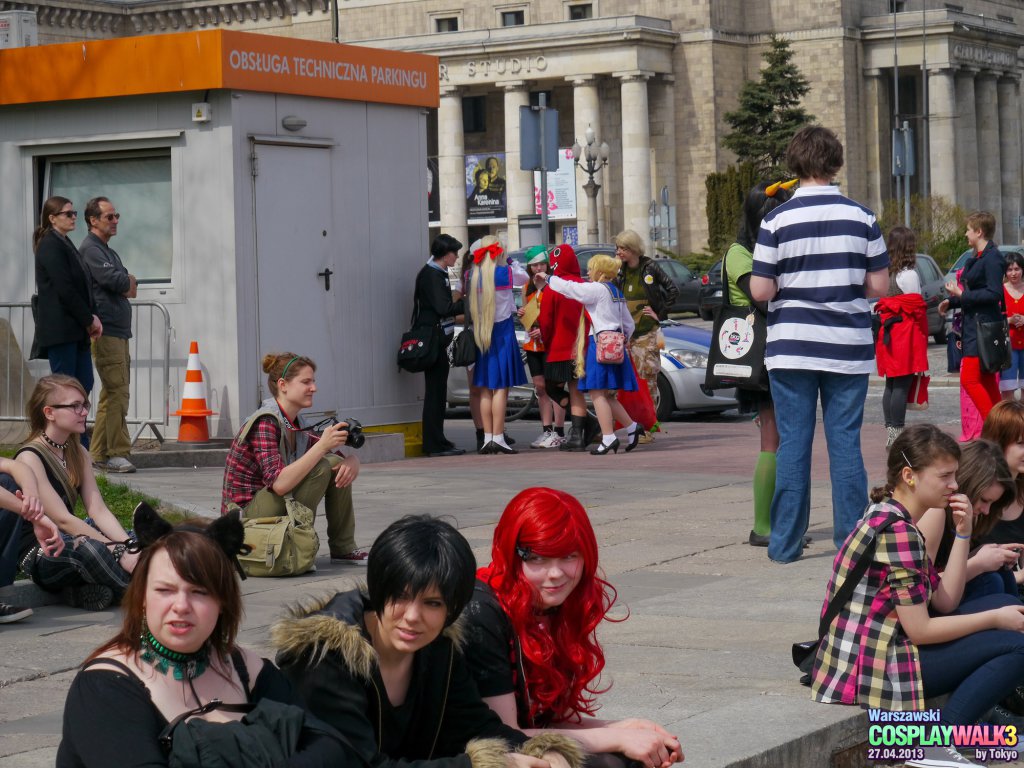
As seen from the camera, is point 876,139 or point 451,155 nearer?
point 876,139

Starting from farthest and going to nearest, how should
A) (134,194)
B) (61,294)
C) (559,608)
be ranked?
1. (134,194)
2. (61,294)
3. (559,608)

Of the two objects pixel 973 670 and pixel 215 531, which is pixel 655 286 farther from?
pixel 215 531

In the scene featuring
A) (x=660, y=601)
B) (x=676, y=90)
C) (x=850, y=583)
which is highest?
(x=676, y=90)

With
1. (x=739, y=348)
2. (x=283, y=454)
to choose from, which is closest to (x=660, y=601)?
(x=739, y=348)

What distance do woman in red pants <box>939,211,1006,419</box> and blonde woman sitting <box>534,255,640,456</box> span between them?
2.82 m

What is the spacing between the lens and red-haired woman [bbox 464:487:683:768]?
4.05 metres

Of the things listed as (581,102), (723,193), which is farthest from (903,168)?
(581,102)

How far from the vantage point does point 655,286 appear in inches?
625

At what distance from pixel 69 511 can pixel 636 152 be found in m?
71.3

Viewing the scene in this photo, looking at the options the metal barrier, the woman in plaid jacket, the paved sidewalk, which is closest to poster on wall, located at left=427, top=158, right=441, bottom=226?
the metal barrier

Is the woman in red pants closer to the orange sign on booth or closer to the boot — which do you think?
Answer: the boot

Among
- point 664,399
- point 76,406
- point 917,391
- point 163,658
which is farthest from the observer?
point 664,399

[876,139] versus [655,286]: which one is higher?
[876,139]

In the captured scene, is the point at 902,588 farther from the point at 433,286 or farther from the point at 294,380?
the point at 433,286
